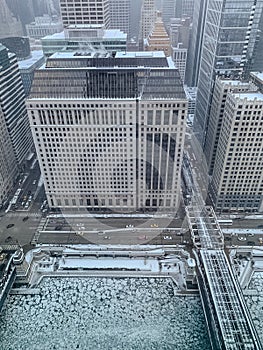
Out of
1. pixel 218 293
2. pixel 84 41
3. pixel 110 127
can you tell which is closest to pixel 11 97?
pixel 84 41

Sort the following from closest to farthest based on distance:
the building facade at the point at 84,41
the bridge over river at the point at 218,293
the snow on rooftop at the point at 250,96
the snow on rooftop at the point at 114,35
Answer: the bridge over river at the point at 218,293, the snow on rooftop at the point at 250,96, the snow on rooftop at the point at 114,35, the building facade at the point at 84,41

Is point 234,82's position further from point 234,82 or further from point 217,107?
point 217,107

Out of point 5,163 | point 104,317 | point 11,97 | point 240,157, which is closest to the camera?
point 104,317

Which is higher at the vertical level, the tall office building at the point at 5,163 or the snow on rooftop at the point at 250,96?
the snow on rooftop at the point at 250,96

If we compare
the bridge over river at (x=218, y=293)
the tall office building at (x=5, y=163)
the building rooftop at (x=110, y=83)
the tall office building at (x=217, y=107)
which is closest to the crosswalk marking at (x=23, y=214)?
the tall office building at (x=5, y=163)

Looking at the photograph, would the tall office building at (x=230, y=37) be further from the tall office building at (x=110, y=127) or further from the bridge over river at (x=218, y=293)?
the bridge over river at (x=218, y=293)

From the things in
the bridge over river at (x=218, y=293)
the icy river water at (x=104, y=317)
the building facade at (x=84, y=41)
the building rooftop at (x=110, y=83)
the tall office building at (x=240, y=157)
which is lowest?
the icy river water at (x=104, y=317)

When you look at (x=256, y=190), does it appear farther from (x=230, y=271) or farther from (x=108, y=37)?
(x=108, y=37)
